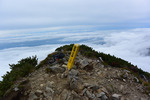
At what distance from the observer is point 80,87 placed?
169 inches

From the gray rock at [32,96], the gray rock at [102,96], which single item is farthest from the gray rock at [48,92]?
the gray rock at [102,96]

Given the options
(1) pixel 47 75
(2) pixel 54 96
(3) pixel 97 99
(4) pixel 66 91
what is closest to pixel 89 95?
(3) pixel 97 99

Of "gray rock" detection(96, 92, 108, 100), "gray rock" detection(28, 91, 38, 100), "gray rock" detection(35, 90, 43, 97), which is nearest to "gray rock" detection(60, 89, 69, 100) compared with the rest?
"gray rock" detection(35, 90, 43, 97)

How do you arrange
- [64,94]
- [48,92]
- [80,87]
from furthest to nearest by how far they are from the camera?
[80,87] < [48,92] < [64,94]

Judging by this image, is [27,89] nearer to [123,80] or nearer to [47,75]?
[47,75]

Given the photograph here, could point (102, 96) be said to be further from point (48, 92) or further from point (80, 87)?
point (48, 92)

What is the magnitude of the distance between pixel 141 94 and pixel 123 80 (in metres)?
1.05

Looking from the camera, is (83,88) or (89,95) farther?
(83,88)

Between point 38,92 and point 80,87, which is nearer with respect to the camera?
point 38,92

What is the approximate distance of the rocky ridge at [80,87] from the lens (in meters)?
3.96

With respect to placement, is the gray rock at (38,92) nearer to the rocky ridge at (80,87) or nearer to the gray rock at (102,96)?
the rocky ridge at (80,87)

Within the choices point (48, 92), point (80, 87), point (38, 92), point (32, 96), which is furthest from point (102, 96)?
point (32, 96)

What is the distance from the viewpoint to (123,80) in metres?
5.66

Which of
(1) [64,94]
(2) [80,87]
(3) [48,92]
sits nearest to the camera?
(1) [64,94]
